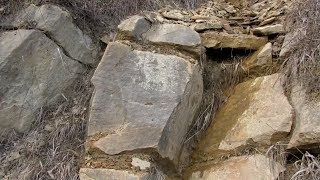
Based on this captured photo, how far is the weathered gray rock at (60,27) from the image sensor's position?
3.18 m

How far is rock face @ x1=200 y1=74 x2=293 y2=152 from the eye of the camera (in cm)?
247

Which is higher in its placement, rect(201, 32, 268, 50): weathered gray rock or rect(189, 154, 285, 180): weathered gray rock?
rect(201, 32, 268, 50): weathered gray rock

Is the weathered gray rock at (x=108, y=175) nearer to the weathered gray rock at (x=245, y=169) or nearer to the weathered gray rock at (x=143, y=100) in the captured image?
the weathered gray rock at (x=143, y=100)

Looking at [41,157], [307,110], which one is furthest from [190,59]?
[41,157]

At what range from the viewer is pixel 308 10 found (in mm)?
2916

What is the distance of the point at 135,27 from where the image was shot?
2.97 m

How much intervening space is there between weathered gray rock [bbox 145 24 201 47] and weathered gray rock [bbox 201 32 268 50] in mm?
107

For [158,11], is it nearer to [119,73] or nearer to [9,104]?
[119,73]

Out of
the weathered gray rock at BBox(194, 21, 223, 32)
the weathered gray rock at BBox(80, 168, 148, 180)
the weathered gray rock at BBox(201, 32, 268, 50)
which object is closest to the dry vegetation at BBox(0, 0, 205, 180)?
the weathered gray rock at BBox(80, 168, 148, 180)

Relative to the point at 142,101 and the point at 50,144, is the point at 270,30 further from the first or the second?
the point at 50,144

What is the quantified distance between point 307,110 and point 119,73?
1101mm

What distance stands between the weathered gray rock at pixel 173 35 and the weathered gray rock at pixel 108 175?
3.10 ft

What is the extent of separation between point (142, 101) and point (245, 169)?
0.70 meters

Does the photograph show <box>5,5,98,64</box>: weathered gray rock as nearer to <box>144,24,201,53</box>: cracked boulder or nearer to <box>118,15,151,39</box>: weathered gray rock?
<box>118,15,151,39</box>: weathered gray rock
